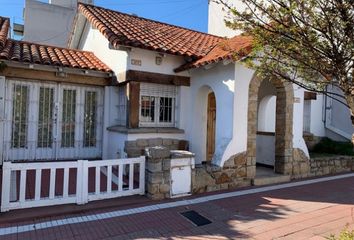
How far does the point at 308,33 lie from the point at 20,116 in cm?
885

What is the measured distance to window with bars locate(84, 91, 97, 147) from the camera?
10.7 m

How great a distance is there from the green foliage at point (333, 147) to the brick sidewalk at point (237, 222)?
19.3 ft

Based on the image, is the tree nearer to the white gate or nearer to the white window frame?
the white window frame

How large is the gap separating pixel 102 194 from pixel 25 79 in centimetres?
506

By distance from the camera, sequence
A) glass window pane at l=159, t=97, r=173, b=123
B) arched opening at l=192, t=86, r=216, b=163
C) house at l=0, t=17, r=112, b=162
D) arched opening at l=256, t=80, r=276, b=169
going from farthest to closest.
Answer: arched opening at l=256, t=80, r=276, b=169 → arched opening at l=192, t=86, r=216, b=163 → glass window pane at l=159, t=97, r=173, b=123 → house at l=0, t=17, r=112, b=162

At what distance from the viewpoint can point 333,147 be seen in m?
13.6

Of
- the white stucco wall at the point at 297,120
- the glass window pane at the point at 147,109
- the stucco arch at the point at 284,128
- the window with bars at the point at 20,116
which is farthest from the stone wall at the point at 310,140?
the window with bars at the point at 20,116

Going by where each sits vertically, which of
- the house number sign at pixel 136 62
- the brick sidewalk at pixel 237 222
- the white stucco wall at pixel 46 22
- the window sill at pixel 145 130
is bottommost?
the brick sidewalk at pixel 237 222

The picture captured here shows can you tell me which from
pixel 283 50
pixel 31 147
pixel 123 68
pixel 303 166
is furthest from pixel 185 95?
pixel 283 50

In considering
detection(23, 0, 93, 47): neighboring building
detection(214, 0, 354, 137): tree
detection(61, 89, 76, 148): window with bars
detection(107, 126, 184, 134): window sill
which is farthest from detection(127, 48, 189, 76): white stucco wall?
detection(23, 0, 93, 47): neighboring building

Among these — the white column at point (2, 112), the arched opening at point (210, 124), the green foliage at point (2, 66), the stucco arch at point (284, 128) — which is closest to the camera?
the green foliage at point (2, 66)

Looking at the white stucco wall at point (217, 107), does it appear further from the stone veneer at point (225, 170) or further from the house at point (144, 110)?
the stone veneer at point (225, 170)

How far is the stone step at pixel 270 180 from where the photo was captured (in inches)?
354

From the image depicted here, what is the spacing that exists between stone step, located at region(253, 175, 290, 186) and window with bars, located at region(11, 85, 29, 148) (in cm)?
730
